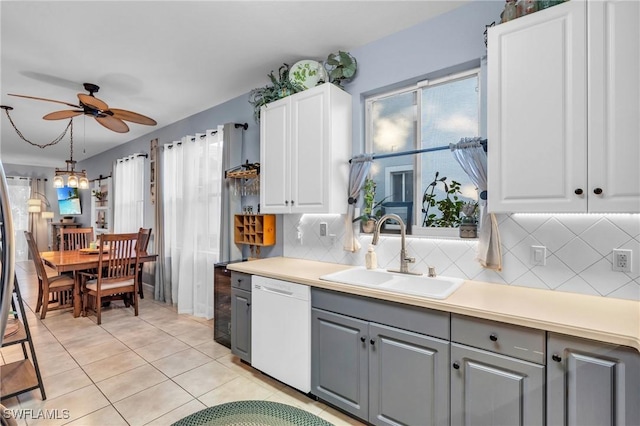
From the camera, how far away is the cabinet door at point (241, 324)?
2.59 m

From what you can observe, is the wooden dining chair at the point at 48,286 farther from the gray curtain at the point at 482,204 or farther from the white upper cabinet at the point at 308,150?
Result: the gray curtain at the point at 482,204

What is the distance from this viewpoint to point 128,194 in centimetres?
564

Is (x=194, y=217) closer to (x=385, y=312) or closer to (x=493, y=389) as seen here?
(x=385, y=312)

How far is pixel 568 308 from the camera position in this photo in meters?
1.47

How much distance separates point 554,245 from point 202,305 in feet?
12.2

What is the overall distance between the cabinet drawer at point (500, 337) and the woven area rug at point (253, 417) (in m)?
0.79

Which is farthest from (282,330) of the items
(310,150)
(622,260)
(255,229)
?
(622,260)

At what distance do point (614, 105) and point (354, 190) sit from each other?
1.58m

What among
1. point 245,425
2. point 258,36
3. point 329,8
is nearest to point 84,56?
point 258,36

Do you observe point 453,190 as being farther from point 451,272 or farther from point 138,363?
point 138,363

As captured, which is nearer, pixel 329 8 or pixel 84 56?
pixel 329 8

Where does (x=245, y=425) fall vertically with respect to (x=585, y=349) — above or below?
below

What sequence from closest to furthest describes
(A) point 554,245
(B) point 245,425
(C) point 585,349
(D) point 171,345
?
(C) point 585,349
(B) point 245,425
(A) point 554,245
(D) point 171,345

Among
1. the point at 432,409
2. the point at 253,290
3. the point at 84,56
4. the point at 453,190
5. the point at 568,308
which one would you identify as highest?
the point at 84,56
